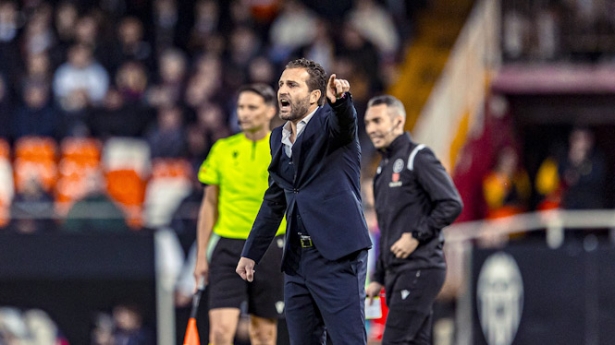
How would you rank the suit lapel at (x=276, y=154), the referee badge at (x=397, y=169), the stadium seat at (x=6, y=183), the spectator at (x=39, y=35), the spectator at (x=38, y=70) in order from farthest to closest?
the spectator at (x=39, y=35)
the spectator at (x=38, y=70)
the stadium seat at (x=6, y=183)
the referee badge at (x=397, y=169)
the suit lapel at (x=276, y=154)

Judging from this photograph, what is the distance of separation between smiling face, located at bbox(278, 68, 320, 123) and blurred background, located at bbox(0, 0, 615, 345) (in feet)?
20.1

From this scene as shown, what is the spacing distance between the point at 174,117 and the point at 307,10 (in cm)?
359

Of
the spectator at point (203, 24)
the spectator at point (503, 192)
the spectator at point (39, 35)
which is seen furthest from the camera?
the spectator at point (203, 24)

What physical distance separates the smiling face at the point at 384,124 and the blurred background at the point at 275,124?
4.25 metres

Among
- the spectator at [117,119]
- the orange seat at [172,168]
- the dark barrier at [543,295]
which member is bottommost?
the dark barrier at [543,295]

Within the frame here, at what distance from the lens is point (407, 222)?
8.88 m

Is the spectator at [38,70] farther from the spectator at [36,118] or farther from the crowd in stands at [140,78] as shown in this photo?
the spectator at [36,118]

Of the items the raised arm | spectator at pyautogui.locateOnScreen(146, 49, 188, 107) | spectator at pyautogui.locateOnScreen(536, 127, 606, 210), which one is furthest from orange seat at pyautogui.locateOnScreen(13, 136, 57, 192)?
the raised arm

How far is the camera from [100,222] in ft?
48.1

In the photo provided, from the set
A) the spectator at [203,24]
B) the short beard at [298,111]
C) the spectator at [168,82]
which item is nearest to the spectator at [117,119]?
the spectator at [168,82]

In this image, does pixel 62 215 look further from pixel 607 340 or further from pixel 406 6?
pixel 406 6

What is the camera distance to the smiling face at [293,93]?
7.12 metres

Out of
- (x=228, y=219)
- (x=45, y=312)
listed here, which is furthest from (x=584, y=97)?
(x=228, y=219)

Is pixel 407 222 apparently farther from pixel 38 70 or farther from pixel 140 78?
pixel 38 70
